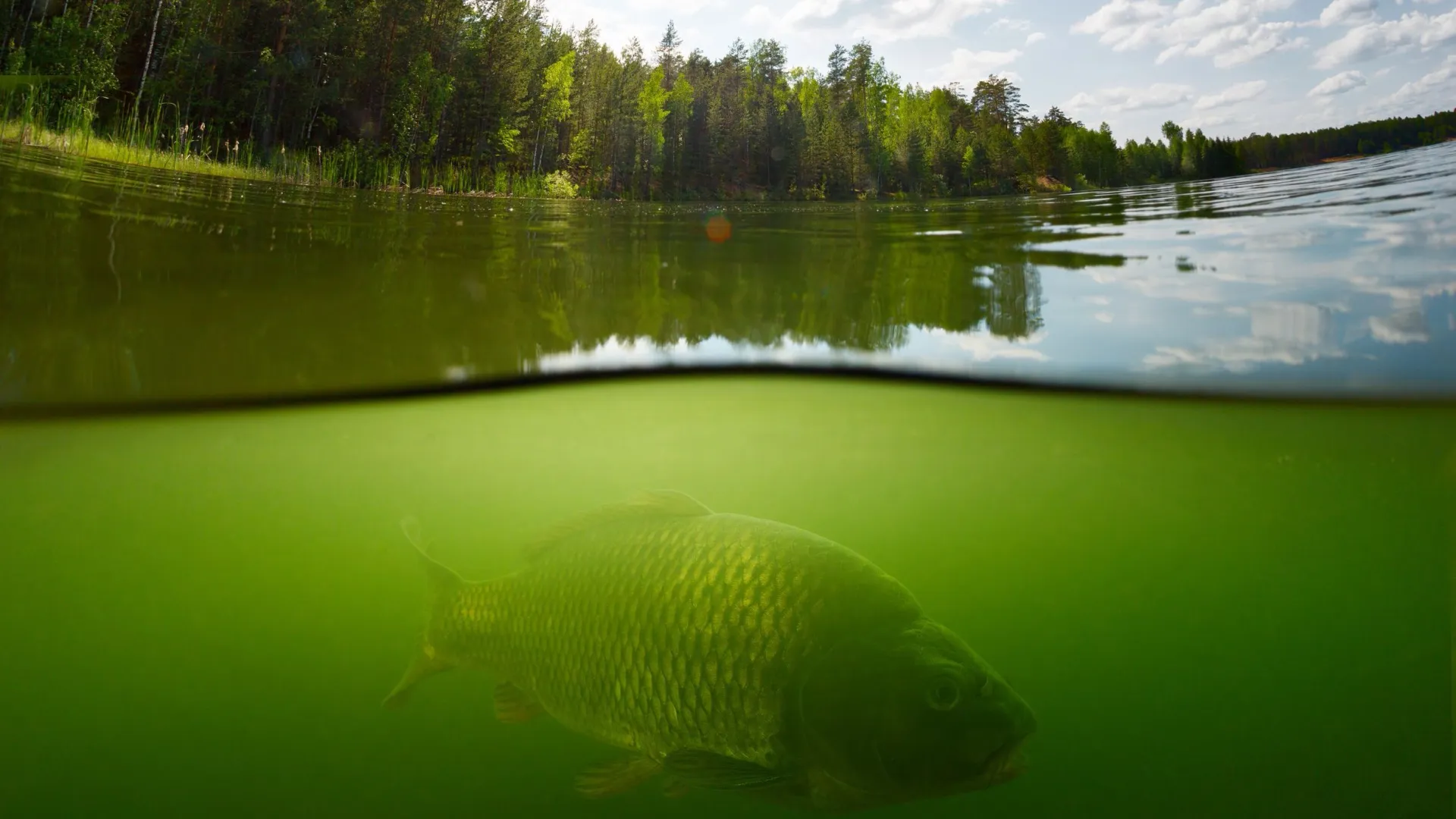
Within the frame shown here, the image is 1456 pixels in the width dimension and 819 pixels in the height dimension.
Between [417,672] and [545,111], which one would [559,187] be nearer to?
[545,111]

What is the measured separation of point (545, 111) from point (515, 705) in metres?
5.03

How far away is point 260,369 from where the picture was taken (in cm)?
371

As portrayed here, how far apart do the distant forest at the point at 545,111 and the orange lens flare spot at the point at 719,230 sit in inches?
40.9

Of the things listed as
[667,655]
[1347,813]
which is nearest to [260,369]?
[667,655]

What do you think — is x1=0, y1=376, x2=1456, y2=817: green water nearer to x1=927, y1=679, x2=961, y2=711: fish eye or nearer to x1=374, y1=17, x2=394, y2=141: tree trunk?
x1=927, y1=679, x2=961, y2=711: fish eye

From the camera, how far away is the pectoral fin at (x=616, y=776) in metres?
1.44

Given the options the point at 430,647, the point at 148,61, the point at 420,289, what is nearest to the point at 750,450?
the point at 420,289

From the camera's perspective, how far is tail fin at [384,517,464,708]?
72.1 inches

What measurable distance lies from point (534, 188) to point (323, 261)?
1.94 metres

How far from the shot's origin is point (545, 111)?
5645 millimetres

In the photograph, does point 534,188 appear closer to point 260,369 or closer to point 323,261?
point 323,261

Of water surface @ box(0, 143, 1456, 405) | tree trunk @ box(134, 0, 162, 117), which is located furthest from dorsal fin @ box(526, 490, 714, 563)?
tree trunk @ box(134, 0, 162, 117)

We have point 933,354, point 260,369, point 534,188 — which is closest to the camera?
point 260,369

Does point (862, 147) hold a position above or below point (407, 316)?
above
